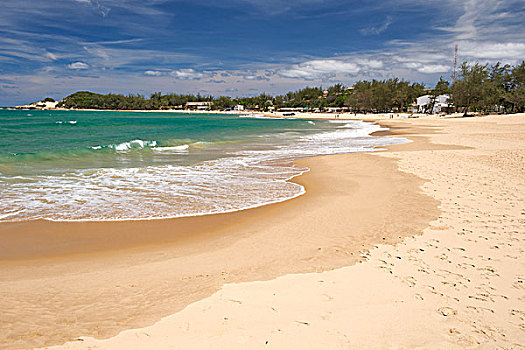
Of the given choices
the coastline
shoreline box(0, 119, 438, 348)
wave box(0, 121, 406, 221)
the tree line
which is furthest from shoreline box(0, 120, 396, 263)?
the tree line

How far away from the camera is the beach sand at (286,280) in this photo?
347cm

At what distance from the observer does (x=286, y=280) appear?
15.2ft

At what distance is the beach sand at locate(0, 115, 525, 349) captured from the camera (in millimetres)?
3467

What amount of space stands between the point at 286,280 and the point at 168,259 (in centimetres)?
212

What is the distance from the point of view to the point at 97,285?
15.2 feet

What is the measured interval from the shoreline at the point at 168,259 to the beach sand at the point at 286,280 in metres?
0.02

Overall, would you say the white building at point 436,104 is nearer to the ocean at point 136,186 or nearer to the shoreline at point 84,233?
the ocean at point 136,186

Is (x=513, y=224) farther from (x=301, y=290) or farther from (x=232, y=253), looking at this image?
(x=232, y=253)

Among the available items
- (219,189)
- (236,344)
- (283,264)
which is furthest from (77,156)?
A: (236,344)

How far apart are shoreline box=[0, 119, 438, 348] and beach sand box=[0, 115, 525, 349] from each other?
0.07 ft

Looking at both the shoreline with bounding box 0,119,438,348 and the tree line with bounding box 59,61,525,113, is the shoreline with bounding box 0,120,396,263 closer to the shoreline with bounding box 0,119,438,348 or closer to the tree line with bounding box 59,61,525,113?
the shoreline with bounding box 0,119,438,348

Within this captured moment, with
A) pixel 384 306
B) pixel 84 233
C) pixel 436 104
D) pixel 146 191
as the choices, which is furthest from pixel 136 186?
pixel 436 104

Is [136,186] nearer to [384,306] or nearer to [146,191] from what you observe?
[146,191]

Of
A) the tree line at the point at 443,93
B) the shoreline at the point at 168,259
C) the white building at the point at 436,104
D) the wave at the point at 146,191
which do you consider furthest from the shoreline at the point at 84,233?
the white building at the point at 436,104
